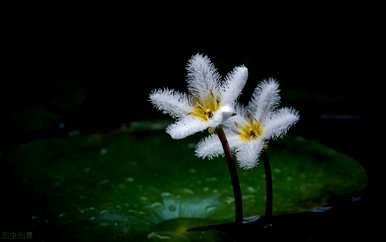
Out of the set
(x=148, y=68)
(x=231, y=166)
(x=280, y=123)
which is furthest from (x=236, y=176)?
(x=148, y=68)

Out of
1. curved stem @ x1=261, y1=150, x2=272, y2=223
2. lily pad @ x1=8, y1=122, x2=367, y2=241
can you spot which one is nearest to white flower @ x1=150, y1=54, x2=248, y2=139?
curved stem @ x1=261, y1=150, x2=272, y2=223

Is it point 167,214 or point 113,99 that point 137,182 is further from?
point 113,99

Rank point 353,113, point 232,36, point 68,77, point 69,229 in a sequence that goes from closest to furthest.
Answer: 1. point 69,229
2. point 353,113
3. point 68,77
4. point 232,36

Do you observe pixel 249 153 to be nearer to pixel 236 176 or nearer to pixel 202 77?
pixel 236 176

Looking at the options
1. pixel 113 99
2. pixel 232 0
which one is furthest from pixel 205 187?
pixel 232 0

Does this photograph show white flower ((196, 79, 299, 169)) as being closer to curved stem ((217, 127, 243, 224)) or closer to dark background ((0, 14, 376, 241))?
curved stem ((217, 127, 243, 224))

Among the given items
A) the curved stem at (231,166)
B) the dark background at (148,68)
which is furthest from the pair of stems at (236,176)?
the dark background at (148,68)

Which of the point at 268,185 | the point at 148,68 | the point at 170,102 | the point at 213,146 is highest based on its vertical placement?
the point at 148,68

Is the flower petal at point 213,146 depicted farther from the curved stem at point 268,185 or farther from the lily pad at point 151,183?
the lily pad at point 151,183
